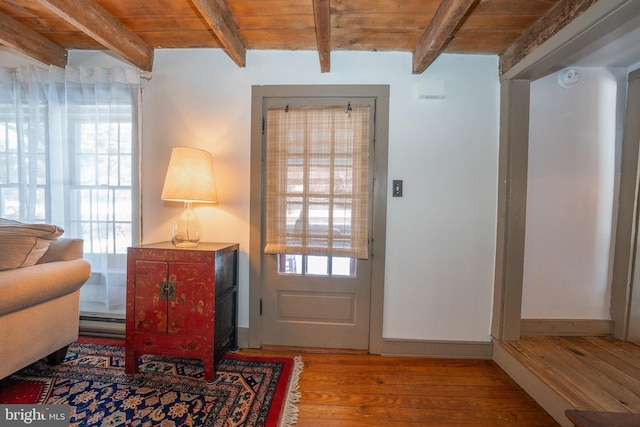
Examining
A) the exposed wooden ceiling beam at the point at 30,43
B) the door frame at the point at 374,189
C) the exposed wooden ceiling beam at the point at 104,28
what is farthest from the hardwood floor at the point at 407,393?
the exposed wooden ceiling beam at the point at 30,43

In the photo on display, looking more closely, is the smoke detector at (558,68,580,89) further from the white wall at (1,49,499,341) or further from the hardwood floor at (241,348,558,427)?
the hardwood floor at (241,348,558,427)

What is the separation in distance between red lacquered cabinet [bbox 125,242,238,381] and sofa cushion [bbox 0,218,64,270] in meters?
0.48

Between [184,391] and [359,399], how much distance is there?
40.7 inches

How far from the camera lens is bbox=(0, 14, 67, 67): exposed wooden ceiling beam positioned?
172 centimetres

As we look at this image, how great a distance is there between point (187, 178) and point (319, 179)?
910 millimetres

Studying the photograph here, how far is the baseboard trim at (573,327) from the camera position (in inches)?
78.7

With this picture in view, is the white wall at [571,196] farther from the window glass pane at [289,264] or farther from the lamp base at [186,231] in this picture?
the lamp base at [186,231]

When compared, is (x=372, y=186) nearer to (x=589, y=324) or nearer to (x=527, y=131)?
(x=527, y=131)

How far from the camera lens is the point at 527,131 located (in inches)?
72.2

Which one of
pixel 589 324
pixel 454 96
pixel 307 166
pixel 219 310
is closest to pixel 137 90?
pixel 307 166

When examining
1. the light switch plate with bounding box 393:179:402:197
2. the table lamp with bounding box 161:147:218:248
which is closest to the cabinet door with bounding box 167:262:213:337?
the table lamp with bounding box 161:147:218:248

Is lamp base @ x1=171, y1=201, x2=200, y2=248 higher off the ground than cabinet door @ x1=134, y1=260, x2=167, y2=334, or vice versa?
lamp base @ x1=171, y1=201, x2=200, y2=248

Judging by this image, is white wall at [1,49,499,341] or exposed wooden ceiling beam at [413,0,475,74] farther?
white wall at [1,49,499,341]

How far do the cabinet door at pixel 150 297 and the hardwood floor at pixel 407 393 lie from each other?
723mm
